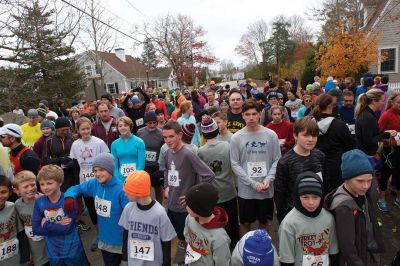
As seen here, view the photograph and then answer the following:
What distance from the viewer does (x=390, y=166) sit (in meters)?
4.96

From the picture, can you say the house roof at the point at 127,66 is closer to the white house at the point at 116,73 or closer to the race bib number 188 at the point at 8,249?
the white house at the point at 116,73

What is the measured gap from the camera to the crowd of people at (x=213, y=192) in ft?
7.96

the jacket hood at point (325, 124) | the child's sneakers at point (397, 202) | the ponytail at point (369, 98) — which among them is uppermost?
the ponytail at point (369, 98)

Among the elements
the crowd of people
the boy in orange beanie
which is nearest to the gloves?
the crowd of people

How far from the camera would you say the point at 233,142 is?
3734mm

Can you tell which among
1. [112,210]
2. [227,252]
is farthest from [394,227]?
[112,210]

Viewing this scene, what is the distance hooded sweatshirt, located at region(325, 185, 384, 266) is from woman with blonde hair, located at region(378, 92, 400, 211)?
9.11 ft

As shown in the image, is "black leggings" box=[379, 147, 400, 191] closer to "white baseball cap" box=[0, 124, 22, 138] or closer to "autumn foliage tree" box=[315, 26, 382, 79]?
"white baseball cap" box=[0, 124, 22, 138]

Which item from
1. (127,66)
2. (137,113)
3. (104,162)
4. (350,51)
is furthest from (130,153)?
(127,66)

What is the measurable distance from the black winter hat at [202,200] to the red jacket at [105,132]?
3.60m

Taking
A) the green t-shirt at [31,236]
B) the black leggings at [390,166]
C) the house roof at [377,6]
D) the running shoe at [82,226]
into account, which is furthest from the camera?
the house roof at [377,6]

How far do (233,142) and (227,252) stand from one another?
1589mm

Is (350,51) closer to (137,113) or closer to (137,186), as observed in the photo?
(137,113)

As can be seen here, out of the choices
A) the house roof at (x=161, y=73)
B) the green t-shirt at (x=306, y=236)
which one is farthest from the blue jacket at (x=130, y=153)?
the house roof at (x=161, y=73)
